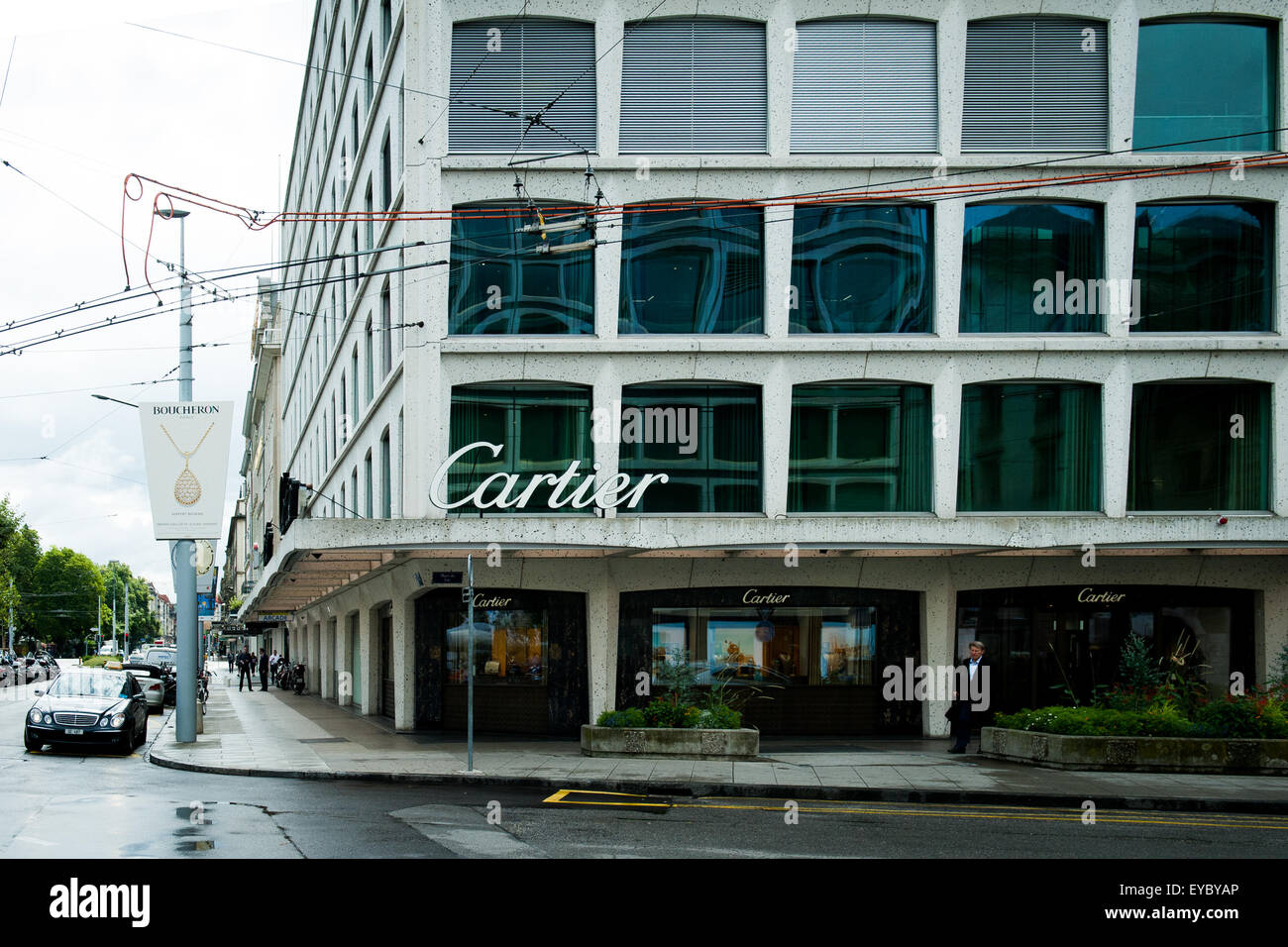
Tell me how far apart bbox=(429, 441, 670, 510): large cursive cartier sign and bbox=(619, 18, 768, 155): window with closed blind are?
6.53 m

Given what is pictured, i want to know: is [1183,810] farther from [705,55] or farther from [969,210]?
[705,55]

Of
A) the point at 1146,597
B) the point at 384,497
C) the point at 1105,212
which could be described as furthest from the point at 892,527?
the point at 384,497

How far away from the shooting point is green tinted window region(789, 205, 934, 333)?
2391 centimetres

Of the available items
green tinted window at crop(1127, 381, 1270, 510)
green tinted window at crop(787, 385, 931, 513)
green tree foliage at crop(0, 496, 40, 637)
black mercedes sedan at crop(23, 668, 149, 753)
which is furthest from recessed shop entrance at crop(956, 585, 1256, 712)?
green tree foliage at crop(0, 496, 40, 637)

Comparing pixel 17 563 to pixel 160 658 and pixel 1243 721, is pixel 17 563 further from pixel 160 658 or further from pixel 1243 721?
pixel 1243 721

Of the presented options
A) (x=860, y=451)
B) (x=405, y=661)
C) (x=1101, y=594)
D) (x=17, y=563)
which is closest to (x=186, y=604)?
(x=405, y=661)

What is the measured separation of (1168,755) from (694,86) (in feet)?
49.1

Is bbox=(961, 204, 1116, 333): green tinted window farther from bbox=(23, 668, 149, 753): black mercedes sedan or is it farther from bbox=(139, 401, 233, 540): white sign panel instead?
bbox=(23, 668, 149, 753): black mercedes sedan

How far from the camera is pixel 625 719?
66.1 feet

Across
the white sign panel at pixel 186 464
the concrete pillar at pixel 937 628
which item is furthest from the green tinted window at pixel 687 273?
the white sign panel at pixel 186 464
